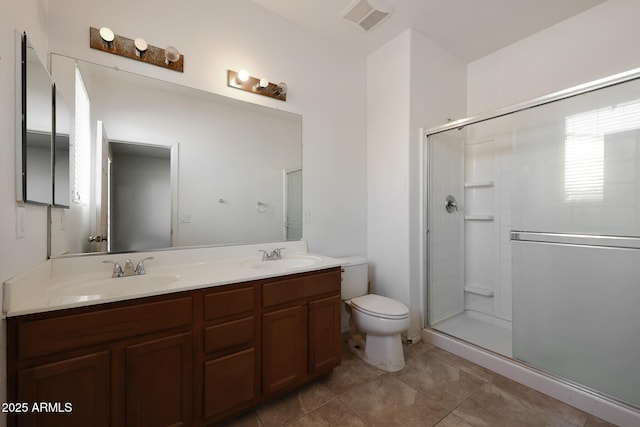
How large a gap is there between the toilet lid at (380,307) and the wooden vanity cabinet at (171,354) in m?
0.42

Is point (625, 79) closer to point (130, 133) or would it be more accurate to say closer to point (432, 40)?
point (432, 40)

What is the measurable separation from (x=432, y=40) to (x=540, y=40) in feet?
3.11

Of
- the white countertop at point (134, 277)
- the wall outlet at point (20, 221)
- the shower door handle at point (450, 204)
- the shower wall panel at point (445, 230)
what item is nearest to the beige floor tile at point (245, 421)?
the white countertop at point (134, 277)

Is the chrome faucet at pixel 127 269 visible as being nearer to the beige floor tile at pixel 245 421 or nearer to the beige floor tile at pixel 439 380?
the beige floor tile at pixel 245 421

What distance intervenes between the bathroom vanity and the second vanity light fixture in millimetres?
1334

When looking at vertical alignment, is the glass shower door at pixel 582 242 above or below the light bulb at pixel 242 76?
below

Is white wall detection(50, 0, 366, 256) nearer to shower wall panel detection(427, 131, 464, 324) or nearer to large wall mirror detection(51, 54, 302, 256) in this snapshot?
large wall mirror detection(51, 54, 302, 256)

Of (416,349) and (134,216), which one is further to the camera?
(416,349)

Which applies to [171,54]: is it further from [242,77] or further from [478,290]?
[478,290]

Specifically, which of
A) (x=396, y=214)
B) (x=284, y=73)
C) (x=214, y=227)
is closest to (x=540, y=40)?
(x=396, y=214)

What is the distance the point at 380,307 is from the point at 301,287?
75 centimetres

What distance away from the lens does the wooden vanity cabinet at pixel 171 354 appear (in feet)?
3.14

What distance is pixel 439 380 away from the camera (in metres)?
1.80

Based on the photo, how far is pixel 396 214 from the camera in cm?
240
